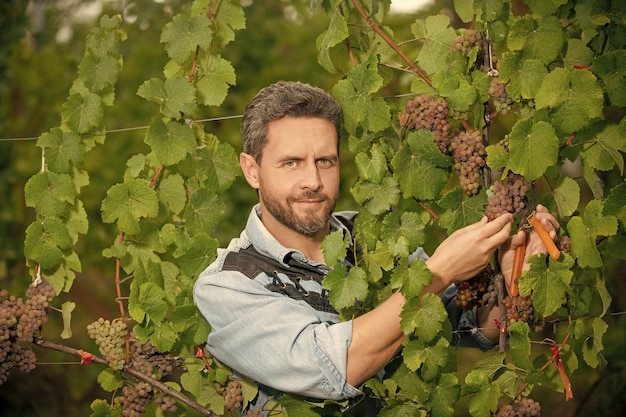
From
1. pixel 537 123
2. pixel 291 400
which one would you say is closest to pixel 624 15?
pixel 537 123

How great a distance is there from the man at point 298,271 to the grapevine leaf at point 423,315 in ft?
Answer: 0.08

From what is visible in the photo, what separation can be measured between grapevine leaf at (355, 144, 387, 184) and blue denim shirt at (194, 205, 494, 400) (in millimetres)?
276

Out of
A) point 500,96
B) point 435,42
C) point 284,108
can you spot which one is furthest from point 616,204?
point 284,108

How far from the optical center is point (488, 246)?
2066 mm

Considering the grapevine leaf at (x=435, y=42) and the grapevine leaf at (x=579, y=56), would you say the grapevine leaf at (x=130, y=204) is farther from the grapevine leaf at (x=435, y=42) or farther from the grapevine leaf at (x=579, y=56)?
the grapevine leaf at (x=579, y=56)

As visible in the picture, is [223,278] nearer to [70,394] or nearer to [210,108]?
[70,394]

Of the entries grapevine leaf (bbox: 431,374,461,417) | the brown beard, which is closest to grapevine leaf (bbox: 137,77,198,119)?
the brown beard

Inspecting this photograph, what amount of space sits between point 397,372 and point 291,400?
26 cm

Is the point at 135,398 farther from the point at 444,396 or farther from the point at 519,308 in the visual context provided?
the point at 519,308

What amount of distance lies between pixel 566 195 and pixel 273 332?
78cm

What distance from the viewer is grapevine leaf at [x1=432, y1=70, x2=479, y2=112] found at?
7.22 feet

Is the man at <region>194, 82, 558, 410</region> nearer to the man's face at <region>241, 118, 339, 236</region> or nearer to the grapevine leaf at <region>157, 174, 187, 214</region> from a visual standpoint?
the man's face at <region>241, 118, 339, 236</region>

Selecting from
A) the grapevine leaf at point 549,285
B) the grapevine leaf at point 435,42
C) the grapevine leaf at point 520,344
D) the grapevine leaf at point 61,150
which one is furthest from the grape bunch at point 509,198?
the grapevine leaf at point 61,150

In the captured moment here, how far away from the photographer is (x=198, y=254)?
254 centimetres
